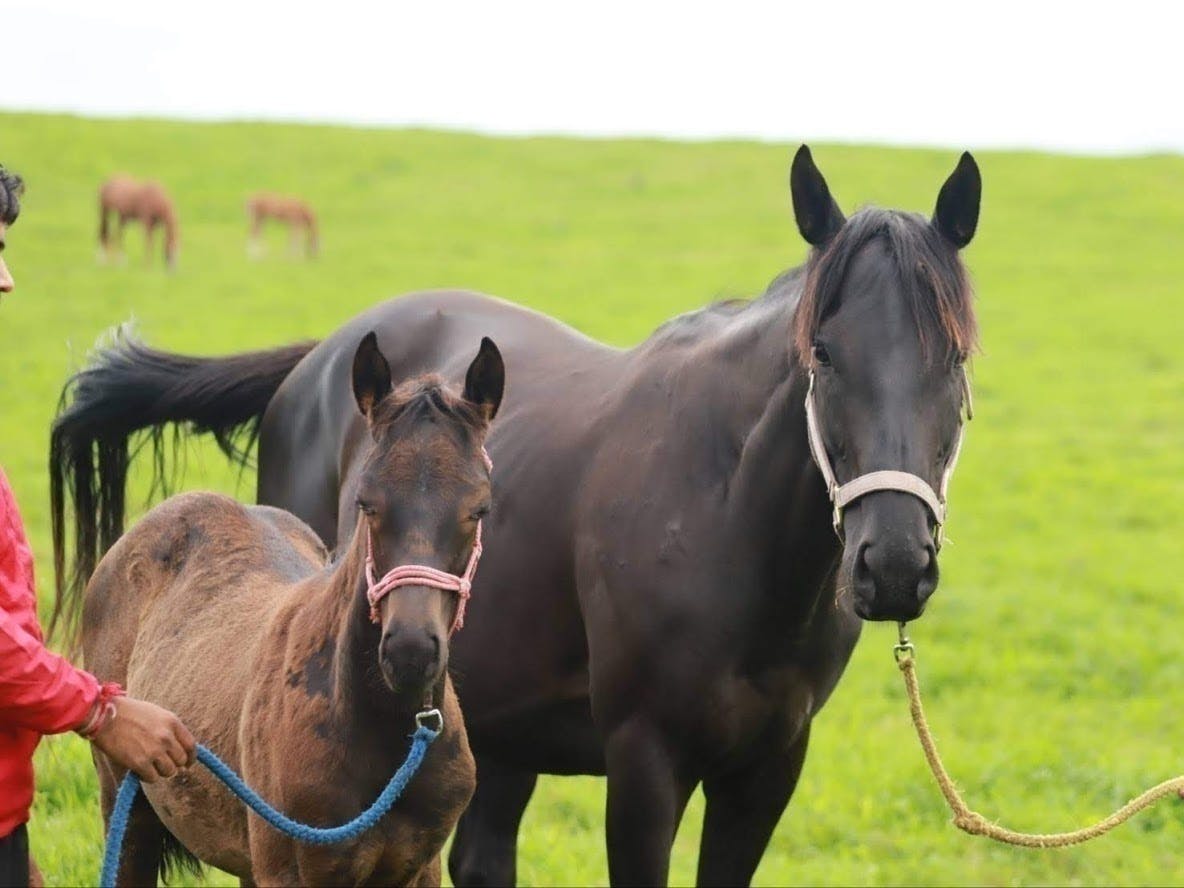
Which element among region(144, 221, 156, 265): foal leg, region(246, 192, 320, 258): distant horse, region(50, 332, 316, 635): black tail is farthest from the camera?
region(246, 192, 320, 258): distant horse

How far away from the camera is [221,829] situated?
3615 millimetres

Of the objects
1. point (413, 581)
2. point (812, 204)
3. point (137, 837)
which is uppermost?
point (812, 204)

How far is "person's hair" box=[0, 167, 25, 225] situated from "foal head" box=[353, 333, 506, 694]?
0.69m

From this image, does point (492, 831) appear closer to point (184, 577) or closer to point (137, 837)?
point (137, 837)

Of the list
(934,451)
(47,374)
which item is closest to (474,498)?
(934,451)

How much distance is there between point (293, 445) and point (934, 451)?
2.97m

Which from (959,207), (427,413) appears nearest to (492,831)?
(427,413)

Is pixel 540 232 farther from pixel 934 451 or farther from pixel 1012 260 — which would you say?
pixel 934 451

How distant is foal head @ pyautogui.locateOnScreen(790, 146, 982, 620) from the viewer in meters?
3.08

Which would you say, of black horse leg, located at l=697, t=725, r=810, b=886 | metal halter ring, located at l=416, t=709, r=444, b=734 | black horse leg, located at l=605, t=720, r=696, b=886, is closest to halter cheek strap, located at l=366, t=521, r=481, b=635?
metal halter ring, located at l=416, t=709, r=444, b=734

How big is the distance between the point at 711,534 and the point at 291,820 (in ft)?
4.12

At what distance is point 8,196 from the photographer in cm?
284

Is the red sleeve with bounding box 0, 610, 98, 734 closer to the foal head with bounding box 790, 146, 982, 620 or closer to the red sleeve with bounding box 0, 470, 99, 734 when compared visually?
the red sleeve with bounding box 0, 470, 99, 734

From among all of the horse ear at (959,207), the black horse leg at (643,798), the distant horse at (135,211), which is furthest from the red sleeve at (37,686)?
the distant horse at (135,211)
